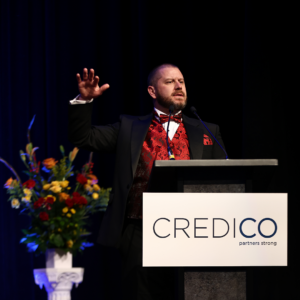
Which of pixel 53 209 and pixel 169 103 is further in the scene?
pixel 53 209

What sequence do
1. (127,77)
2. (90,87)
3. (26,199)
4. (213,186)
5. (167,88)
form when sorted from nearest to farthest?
(213,186)
(90,87)
(167,88)
(26,199)
(127,77)

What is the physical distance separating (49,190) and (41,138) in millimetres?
946

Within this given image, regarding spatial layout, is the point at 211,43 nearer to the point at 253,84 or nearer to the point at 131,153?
Answer: the point at 253,84

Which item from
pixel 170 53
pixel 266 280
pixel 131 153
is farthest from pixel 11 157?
pixel 266 280

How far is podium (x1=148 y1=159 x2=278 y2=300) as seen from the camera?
1373 mm

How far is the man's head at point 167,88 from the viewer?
7.42ft

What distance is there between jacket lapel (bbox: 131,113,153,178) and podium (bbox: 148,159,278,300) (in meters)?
0.50

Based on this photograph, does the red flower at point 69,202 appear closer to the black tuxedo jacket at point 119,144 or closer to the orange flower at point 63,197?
the orange flower at point 63,197

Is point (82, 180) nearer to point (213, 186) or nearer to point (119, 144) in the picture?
point (119, 144)

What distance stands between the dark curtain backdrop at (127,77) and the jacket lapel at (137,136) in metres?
0.99

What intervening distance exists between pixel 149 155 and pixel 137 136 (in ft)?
0.37

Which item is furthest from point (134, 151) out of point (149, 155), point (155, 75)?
point (155, 75)

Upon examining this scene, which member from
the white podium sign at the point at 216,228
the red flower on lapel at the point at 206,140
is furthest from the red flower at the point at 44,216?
the white podium sign at the point at 216,228

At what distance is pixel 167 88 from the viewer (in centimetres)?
233
